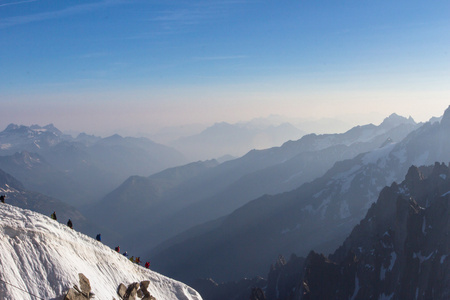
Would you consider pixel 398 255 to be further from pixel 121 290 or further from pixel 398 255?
pixel 121 290

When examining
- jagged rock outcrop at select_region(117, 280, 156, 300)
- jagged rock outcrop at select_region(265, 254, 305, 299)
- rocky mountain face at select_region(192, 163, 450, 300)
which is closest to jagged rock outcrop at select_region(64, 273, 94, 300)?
jagged rock outcrop at select_region(117, 280, 156, 300)

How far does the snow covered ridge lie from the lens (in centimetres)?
3522

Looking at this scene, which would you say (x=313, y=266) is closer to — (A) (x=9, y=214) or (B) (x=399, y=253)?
(B) (x=399, y=253)

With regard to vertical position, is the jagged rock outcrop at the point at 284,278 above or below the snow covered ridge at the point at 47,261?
below

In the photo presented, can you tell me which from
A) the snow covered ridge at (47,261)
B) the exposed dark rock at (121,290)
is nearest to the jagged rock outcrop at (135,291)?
the exposed dark rock at (121,290)

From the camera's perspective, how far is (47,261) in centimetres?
3844

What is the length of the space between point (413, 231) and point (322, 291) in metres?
40.7

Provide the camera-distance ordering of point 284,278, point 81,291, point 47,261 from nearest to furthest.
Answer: point 81,291, point 47,261, point 284,278

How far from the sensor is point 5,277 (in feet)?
111

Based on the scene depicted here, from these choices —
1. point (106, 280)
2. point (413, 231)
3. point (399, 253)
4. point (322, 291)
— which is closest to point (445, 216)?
point (413, 231)

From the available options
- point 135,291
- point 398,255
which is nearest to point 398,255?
point 398,255

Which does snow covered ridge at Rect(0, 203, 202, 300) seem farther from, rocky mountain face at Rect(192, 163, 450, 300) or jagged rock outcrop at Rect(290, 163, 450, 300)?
rocky mountain face at Rect(192, 163, 450, 300)

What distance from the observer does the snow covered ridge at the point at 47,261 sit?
116ft

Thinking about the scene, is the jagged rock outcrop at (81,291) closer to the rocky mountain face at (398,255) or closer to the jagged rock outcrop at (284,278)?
the rocky mountain face at (398,255)
